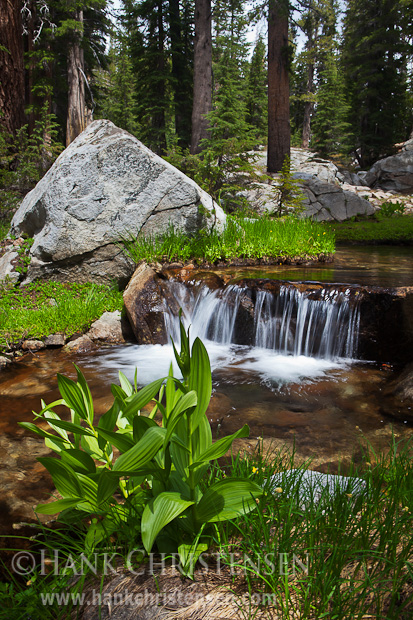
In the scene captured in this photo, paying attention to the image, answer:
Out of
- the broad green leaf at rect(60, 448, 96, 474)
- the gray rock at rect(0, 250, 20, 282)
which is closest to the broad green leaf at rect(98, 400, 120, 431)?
the broad green leaf at rect(60, 448, 96, 474)

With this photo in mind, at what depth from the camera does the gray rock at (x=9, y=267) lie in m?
6.98

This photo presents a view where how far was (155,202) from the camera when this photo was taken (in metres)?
7.10

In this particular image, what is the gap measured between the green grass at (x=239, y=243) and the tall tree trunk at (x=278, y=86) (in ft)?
19.4

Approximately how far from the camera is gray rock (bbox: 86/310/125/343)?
5.99 m

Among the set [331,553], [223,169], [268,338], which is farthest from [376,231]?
[331,553]

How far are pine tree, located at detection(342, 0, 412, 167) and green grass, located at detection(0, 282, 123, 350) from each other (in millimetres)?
23455

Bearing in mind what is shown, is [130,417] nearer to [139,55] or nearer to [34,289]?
[34,289]

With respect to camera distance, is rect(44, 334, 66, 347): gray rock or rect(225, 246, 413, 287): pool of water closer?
rect(44, 334, 66, 347): gray rock

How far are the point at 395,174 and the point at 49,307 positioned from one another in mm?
20414

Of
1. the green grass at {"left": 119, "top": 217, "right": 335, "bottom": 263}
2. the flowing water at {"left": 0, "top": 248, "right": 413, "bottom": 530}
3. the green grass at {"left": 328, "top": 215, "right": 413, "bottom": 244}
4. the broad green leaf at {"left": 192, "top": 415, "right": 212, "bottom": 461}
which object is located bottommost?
the flowing water at {"left": 0, "top": 248, "right": 413, "bottom": 530}

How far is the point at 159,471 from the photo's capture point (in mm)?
1525

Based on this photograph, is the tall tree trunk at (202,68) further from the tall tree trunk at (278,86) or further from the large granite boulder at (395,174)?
the large granite boulder at (395,174)

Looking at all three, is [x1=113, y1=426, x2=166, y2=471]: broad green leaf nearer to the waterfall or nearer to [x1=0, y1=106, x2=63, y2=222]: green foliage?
the waterfall

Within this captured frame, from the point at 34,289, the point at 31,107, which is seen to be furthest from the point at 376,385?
the point at 31,107
